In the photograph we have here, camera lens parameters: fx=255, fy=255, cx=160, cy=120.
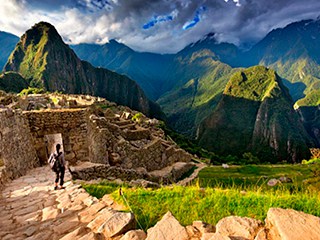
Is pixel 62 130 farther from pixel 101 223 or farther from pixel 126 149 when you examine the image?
pixel 101 223

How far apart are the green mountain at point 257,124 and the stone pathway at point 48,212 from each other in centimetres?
11864

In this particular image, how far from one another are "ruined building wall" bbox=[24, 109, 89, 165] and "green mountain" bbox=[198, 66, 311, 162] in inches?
4484

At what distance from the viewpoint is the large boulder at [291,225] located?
313cm

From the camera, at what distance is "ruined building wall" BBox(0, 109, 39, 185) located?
8789mm

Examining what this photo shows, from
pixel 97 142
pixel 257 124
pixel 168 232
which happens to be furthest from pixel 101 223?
pixel 257 124

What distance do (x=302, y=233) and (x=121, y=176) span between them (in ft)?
33.4

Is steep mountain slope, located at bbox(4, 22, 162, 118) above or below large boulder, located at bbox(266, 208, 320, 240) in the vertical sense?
above

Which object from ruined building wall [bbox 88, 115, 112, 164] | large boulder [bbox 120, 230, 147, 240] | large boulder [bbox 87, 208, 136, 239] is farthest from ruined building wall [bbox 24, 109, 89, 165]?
large boulder [bbox 120, 230, 147, 240]

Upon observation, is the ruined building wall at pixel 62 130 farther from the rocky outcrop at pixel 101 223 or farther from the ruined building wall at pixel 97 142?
the rocky outcrop at pixel 101 223

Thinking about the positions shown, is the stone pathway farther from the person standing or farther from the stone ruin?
the stone ruin

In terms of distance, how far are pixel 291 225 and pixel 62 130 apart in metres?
10.8

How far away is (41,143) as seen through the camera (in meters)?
12.1

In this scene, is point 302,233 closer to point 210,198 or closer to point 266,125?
point 210,198

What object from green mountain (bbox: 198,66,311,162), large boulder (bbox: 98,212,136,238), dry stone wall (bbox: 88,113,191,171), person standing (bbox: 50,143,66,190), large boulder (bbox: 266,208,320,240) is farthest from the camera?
green mountain (bbox: 198,66,311,162)
